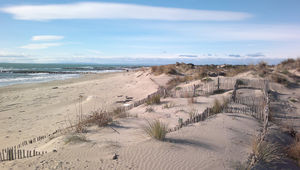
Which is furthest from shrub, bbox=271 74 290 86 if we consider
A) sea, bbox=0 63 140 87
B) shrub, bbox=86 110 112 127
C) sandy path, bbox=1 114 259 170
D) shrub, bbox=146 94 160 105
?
sea, bbox=0 63 140 87

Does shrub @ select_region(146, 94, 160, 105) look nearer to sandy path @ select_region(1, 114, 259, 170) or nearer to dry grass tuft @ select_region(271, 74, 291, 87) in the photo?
sandy path @ select_region(1, 114, 259, 170)

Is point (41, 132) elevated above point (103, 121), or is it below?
below

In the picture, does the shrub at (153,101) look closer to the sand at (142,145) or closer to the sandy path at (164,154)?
the sand at (142,145)

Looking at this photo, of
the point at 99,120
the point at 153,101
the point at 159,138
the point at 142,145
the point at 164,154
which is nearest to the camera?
the point at 164,154

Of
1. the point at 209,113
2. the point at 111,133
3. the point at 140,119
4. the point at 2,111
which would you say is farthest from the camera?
the point at 2,111

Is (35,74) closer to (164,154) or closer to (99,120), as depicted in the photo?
(99,120)

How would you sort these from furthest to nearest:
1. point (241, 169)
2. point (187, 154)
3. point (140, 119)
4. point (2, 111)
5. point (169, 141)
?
point (2, 111) → point (140, 119) → point (169, 141) → point (187, 154) → point (241, 169)

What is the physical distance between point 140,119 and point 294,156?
16.5 feet

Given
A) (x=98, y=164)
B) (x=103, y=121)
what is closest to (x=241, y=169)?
(x=98, y=164)

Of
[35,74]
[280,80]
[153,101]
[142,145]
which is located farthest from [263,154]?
[35,74]

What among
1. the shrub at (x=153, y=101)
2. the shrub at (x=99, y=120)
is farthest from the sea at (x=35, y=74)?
the shrub at (x=99, y=120)

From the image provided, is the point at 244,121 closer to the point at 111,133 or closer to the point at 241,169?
the point at 241,169

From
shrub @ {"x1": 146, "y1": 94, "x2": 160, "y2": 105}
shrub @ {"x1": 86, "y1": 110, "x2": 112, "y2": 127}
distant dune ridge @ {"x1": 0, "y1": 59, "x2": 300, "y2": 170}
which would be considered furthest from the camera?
shrub @ {"x1": 146, "y1": 94, "x2": 160, "y2": 105}

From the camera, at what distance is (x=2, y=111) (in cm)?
1255
